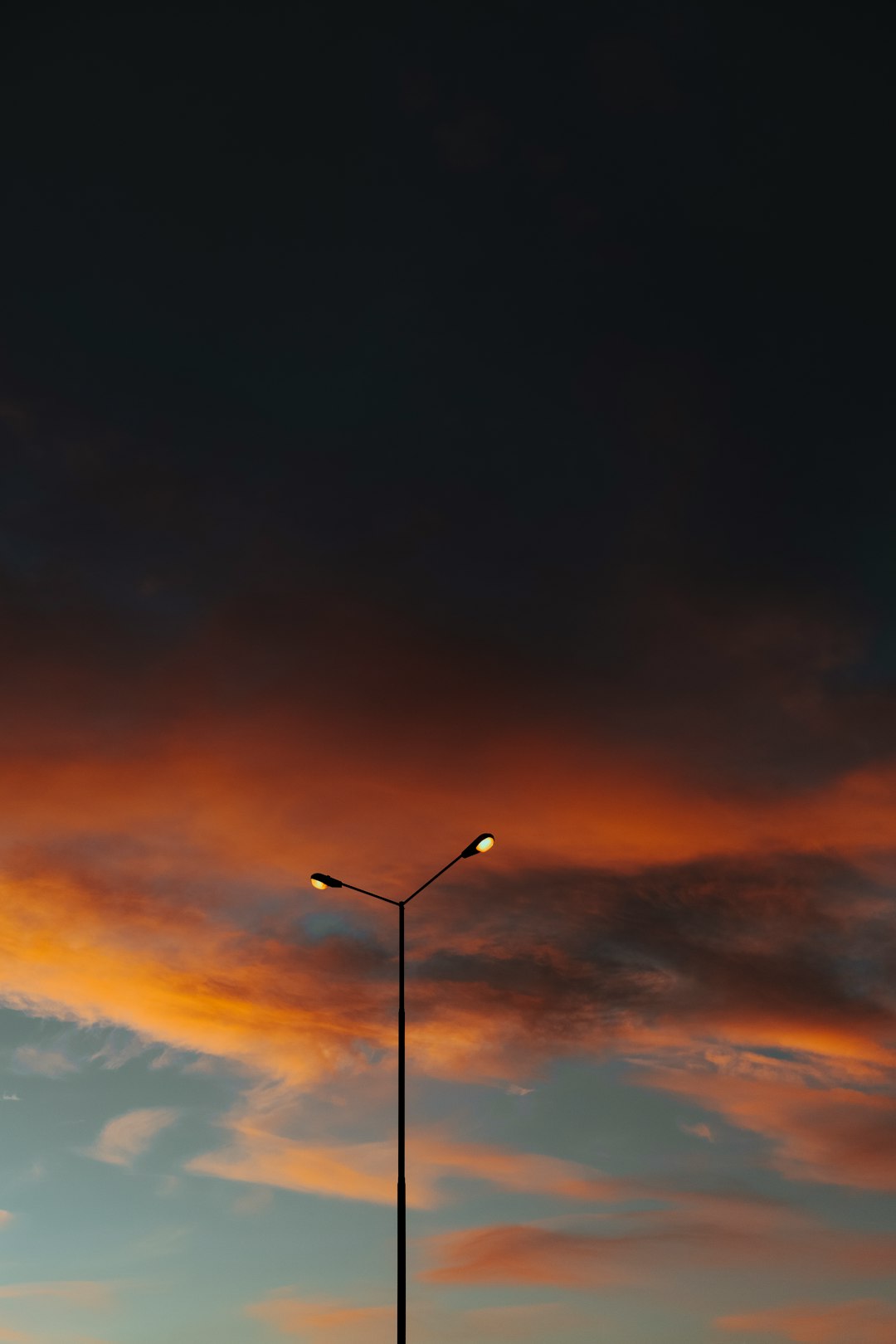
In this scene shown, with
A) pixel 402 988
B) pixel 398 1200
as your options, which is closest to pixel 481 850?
pixel 402 988

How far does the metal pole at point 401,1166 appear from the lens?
61.6 ft

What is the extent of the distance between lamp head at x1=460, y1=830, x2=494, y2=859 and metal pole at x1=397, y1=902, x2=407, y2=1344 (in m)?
3.28

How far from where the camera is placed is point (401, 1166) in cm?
2066

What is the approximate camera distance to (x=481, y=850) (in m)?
20.7

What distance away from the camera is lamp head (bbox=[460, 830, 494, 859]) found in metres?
20.5

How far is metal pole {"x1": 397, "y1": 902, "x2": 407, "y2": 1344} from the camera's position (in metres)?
18.8

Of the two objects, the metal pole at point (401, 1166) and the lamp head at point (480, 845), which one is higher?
the lamp head at point (480, 845)

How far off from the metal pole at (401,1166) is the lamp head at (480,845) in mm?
3278

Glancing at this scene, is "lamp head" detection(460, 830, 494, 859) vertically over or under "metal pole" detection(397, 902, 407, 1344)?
over

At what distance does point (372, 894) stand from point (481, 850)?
4167 millimetres

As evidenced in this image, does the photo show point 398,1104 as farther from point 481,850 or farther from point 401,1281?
point 481,850

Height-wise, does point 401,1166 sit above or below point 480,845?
below

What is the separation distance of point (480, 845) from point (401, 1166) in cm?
614

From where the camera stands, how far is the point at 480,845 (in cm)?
2070
